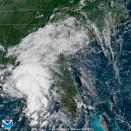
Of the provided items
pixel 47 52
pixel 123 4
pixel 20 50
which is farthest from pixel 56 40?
pixel 123 4

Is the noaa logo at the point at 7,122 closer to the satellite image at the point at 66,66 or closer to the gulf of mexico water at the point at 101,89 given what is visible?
the satellite image at the point at 66,66

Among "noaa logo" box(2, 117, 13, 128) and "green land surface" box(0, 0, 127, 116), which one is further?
"green land surface" box(0, 0, 127, 116)

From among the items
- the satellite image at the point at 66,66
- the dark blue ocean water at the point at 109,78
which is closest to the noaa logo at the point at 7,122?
the satellite image at the point at 66,66

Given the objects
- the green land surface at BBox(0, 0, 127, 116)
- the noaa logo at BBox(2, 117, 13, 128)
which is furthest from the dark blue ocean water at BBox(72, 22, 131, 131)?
the noaa logo at BBox(2, 117, 13, 128)

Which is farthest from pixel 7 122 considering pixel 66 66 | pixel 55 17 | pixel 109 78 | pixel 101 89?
pixel 55 17

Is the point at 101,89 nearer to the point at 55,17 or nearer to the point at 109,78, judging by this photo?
the point at 109,78

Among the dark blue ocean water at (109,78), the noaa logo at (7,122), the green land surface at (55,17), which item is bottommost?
the noaa logo at (7,122)

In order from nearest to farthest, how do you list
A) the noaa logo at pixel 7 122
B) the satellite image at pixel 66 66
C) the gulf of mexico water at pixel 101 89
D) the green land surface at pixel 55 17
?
the gulf of mexico water at pixel 101 89
the satellite image at pixel 66 66
the noaa logo at pixel 7 122
the green land surface at pixel 55 17

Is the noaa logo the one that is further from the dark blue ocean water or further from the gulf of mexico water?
the dark blue ocean water

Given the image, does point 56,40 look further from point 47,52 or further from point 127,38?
point 127,38
